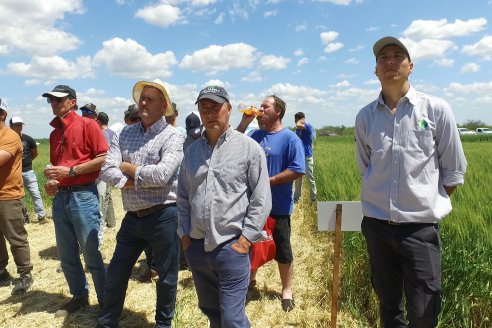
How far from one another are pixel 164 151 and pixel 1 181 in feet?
7.78

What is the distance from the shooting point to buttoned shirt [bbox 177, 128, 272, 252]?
230cm

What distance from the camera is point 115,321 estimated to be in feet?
10.0

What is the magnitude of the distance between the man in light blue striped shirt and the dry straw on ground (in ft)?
4.06

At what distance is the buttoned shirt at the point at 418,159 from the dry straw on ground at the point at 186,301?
58.6 inches

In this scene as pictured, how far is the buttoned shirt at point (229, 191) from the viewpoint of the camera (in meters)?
2.30

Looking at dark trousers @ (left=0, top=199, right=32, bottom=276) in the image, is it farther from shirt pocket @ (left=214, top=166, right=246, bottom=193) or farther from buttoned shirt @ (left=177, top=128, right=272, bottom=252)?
shirt pocket @ (left=214, top=166, right=246, bottom=193)

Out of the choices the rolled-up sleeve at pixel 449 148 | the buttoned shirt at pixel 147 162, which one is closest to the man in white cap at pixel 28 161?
the buttoned shirt at pixel 147 162

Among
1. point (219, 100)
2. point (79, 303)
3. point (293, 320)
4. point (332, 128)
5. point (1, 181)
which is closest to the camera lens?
point (219, 100)

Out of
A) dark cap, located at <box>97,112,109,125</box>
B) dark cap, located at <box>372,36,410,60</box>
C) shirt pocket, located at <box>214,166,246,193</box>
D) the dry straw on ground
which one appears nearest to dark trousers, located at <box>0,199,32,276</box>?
the dry straw on ground

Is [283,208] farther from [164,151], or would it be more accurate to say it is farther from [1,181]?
[1,181]

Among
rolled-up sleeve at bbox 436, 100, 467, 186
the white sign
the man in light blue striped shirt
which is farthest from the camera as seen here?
the white sign

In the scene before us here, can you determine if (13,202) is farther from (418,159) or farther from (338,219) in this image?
(418,159)

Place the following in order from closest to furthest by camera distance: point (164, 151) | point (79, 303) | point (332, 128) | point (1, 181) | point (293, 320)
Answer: point (164, 151)
point (293, 320)
point (79, 303)
point (1, 181)
point (332, 128)

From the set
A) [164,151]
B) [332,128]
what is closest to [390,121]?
[164,151]
